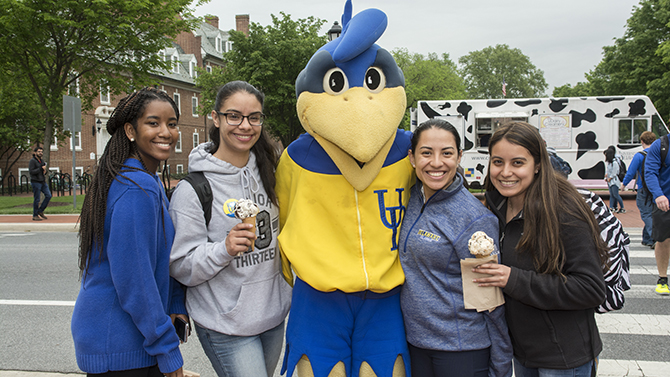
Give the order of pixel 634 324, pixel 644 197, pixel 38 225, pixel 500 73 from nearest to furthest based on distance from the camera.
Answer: pixel 634 324
pixel 644 197
pixel 38 225
pixel 500 73

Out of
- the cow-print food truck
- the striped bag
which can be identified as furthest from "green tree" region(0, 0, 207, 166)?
the striped bag

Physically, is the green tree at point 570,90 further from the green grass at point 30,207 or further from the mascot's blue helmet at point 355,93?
the mascot's blue helmet at point 355,93

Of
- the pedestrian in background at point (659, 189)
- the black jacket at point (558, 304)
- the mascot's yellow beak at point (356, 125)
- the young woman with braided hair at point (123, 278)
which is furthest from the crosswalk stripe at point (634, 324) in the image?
the young woman with braided hair at point (123, 278)

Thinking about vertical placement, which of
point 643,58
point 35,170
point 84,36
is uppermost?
point 643,58

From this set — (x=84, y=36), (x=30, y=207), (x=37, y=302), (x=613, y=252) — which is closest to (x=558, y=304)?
(x=613, y=252)

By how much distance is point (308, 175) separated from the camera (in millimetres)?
2465

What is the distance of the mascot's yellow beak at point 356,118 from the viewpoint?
2248 mm

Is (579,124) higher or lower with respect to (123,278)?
higher

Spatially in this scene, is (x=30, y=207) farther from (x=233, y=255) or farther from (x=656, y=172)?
(x=656, y=172)

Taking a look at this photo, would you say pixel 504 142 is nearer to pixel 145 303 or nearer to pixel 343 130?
pixel 343 130

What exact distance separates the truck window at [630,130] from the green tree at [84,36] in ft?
47.2

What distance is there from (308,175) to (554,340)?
4.81 feet

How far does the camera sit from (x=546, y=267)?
2016 millimetres

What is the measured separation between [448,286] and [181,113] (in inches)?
1406
